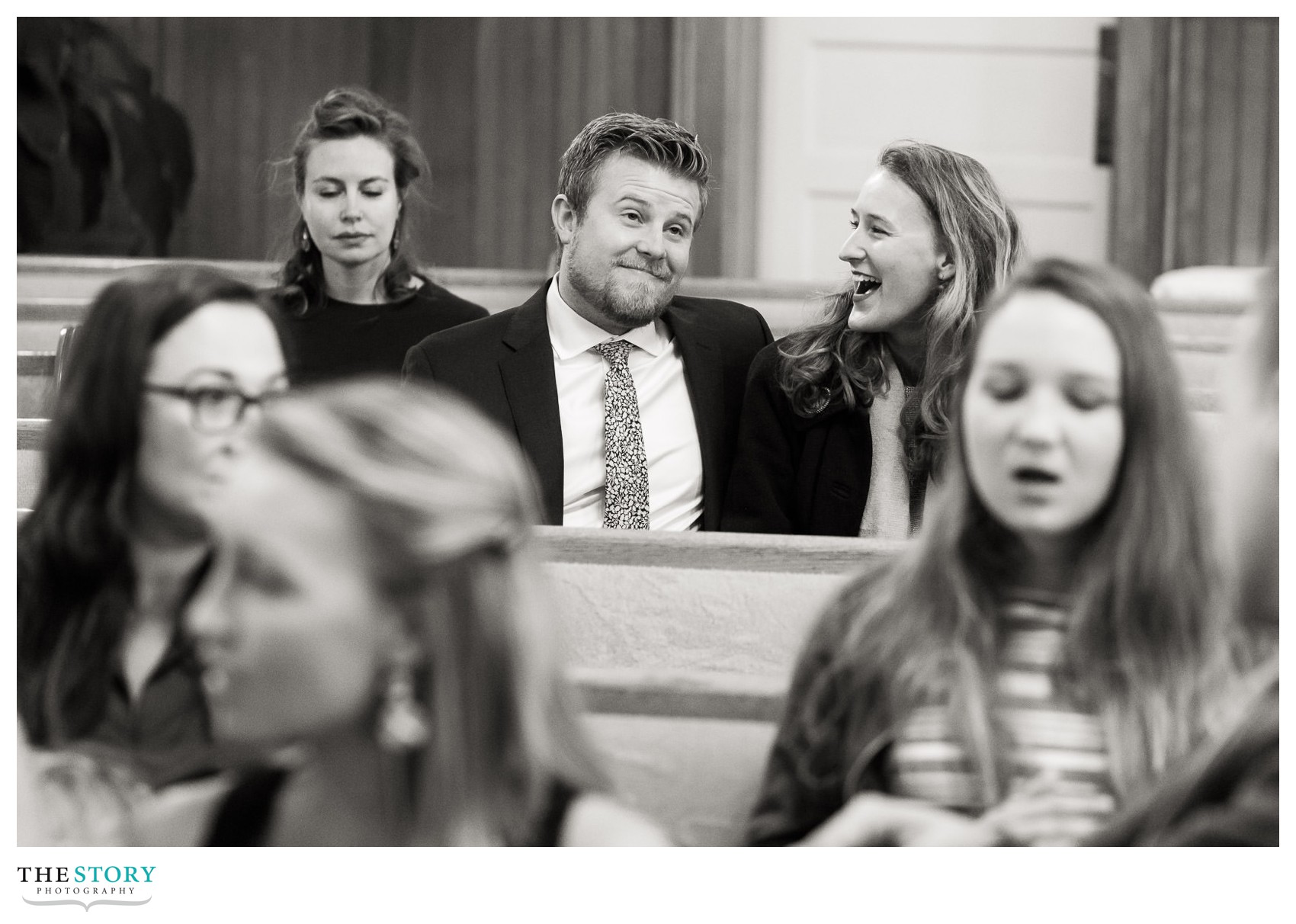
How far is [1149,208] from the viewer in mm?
3320

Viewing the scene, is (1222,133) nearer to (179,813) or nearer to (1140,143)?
(1140,143)

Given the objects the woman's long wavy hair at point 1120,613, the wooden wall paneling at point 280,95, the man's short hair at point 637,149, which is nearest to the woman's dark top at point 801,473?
the man's short hair at point 637,149

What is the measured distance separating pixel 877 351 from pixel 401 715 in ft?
2.42

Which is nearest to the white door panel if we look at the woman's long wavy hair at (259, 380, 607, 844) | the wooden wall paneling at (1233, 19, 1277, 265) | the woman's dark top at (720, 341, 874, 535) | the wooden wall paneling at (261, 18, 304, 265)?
the wooden wall paneling at (1233, 19, 1277, 265)

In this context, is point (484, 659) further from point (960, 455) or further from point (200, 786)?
point (960, 455)

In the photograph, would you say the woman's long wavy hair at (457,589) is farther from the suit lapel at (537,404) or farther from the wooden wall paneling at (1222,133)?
the wooden wall paneling at (1222,133)

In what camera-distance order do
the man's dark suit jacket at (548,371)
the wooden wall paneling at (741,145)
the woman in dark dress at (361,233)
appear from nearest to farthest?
the man's dark suit jacket at (548,371) → the woman in dark dress at (361,233) → the wooden wall paneling at (741,145)

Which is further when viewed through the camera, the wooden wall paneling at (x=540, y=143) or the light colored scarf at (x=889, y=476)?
the wooden wall paneling at (x=540, y=143)

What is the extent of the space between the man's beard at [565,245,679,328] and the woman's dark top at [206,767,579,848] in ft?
2.17

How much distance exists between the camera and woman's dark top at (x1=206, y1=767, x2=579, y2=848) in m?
1.21

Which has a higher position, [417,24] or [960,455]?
[417,24]

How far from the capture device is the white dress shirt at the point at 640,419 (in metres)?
1.59
